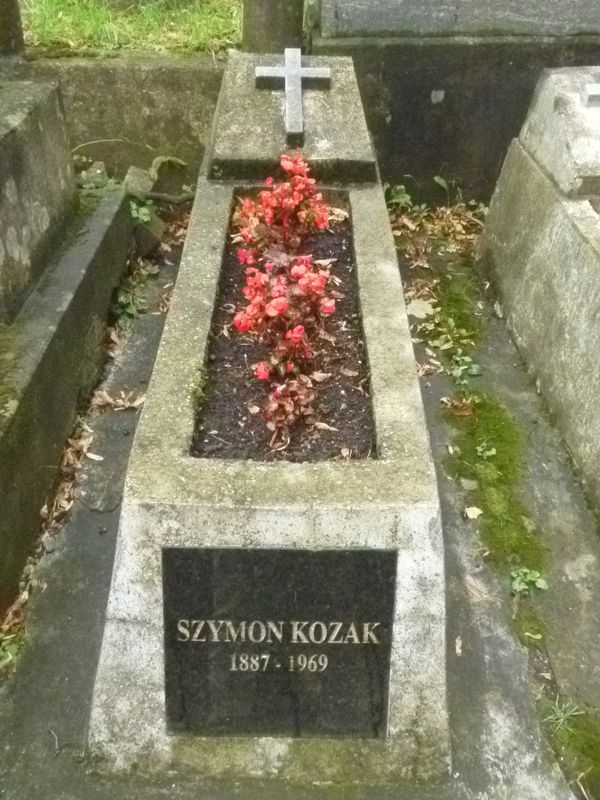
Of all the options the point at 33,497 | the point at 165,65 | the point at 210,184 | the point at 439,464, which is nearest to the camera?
the point at 33,497

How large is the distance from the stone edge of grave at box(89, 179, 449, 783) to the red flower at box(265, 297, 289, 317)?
0.34 m

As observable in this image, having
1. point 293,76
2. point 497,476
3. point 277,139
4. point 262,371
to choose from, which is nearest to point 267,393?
point 262,371

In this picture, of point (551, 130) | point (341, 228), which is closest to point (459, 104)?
point (551, 130)

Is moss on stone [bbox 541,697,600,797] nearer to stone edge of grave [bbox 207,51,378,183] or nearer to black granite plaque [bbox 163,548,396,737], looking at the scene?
black granite plaque [bbox 163,548,396,737]

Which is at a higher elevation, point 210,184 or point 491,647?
point 210,184

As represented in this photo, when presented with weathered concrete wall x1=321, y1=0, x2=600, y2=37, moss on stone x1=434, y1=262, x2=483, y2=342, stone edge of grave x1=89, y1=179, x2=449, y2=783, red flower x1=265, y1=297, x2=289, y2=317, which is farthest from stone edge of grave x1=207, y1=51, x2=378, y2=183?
stone edge of grave x1=89, y1=179, x2=449, y2=783

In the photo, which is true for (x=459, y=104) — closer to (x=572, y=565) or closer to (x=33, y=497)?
(x=572, y=565)

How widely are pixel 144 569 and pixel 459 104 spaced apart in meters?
4.55

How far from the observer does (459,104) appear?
577 centimetres

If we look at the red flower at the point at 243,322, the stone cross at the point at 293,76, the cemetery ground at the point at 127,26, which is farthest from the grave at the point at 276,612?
the cemetery ground at the point at 127,26

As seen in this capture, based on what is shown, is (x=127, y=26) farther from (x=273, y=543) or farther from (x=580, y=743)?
(x=580, y=743)

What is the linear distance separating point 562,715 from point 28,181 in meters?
3.08

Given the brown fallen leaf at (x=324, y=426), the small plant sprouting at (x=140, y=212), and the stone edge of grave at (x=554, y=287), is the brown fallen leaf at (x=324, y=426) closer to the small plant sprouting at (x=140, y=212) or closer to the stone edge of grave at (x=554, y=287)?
the stone edge of grave at (x=554, y=287)

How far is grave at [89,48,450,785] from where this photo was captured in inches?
89.4
